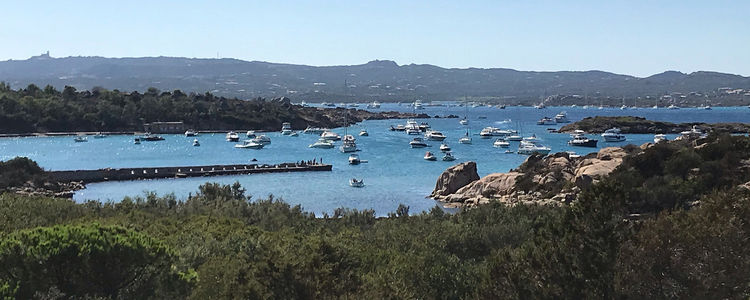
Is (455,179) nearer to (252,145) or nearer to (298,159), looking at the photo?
(298,159)

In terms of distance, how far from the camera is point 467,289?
14.0 m

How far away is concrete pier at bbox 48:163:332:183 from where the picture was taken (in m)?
60.3

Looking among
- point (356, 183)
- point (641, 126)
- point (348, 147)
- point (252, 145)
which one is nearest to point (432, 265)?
point (356, 183)

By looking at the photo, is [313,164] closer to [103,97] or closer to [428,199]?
[428,199]

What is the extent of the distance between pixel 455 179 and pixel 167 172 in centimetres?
2656

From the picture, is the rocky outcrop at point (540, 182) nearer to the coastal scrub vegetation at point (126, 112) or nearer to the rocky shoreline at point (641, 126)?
the rocky shoreline at point (641, 126)

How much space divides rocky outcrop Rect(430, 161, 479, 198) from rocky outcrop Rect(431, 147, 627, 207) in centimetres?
11

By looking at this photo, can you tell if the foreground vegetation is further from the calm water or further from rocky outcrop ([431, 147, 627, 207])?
the calm water

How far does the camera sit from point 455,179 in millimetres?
50938

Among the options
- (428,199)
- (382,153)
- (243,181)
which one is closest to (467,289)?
(428,199)

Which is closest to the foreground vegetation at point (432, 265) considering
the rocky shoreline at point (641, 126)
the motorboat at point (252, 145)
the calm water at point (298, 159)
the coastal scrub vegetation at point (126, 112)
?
the calm water at point (298, 159)

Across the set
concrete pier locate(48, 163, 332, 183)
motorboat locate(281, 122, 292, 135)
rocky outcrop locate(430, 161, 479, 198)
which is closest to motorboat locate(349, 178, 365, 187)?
rocky outcrop locate(430, 161, 479, 198)

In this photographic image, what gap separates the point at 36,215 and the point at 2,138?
90100mm

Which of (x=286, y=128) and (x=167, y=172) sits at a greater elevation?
(x=167, y=172)
